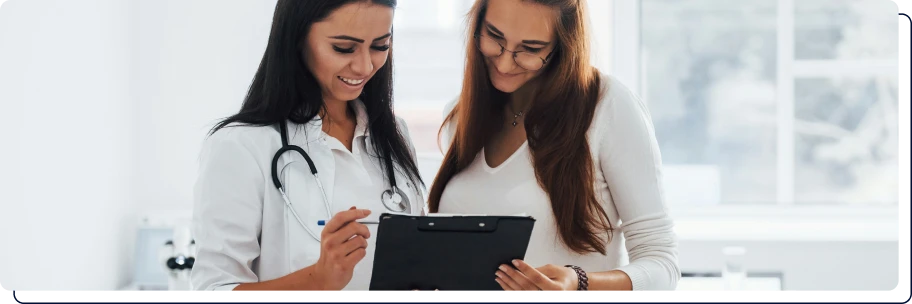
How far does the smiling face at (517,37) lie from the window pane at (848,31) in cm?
255

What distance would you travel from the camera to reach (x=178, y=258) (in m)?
2.98

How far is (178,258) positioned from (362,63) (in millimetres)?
1863

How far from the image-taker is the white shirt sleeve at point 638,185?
1511 millimetres

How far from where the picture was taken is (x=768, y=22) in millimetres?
3738

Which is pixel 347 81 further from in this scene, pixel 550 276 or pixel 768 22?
pixel 768 22

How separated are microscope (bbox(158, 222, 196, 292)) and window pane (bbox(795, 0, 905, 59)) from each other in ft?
8.70

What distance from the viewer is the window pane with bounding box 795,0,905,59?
3.73 metres

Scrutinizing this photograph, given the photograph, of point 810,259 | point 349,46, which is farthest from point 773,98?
point 349,46

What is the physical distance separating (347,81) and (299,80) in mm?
79

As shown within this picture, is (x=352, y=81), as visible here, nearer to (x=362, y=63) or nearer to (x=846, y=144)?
(x=362, y=63)

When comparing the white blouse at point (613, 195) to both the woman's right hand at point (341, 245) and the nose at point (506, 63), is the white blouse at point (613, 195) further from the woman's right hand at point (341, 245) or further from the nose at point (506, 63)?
the woman's right hand at point (341, 245)

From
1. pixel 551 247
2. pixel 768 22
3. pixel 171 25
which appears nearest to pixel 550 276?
pixel 551 247

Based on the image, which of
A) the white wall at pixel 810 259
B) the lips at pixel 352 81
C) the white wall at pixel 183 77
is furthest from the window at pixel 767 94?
the lips at pixel 352 81

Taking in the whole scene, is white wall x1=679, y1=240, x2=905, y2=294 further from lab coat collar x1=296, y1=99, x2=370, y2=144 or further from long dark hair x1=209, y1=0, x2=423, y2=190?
long dark hair x1=209, y1=0, x2=423, y2=190
